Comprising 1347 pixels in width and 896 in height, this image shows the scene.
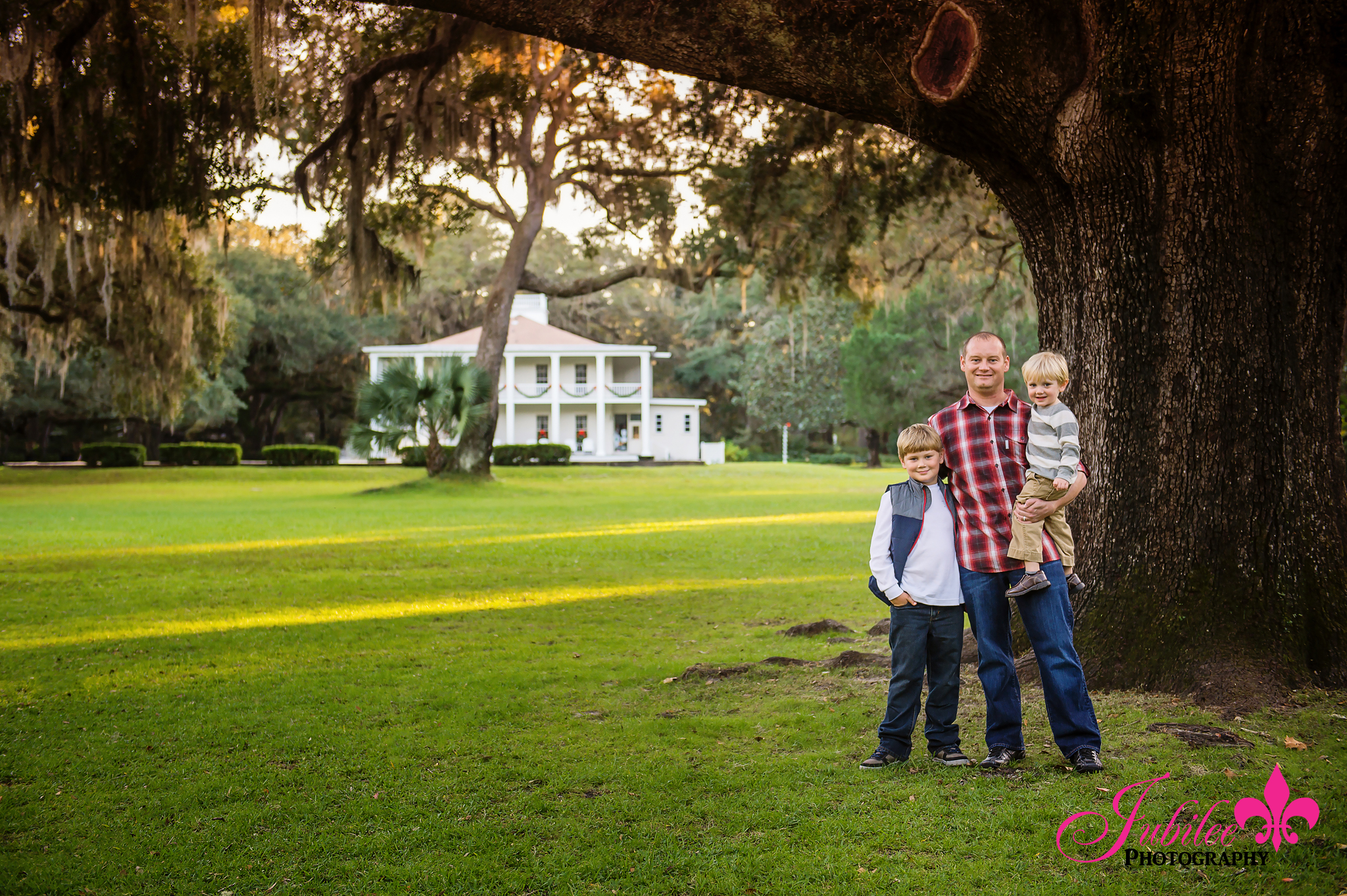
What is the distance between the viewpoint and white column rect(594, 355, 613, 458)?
42469mm

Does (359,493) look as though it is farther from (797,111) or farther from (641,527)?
(797,111)

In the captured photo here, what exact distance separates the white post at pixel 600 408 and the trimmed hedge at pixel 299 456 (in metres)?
11.0

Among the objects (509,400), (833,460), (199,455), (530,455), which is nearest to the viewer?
(199,455)

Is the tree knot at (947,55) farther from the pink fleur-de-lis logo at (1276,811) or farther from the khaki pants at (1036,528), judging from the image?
the pink fleur-de-lis logo at (1276,811)

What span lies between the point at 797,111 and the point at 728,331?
1791 inches

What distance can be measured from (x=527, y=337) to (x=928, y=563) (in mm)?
40768

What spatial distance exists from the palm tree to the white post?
18.2 m

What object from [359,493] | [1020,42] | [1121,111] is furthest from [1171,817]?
[359,493]

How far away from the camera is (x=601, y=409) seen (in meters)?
42.6

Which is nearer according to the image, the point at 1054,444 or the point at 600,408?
the point at 1054,444

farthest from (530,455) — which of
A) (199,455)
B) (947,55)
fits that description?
(947,55)

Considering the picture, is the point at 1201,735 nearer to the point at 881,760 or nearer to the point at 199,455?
the point at 881,760

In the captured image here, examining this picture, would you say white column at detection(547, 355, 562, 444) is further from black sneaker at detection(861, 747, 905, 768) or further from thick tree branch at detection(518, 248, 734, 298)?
black sneaker at detection(861, 747, 905, 768)

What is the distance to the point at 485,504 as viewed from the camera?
20609 millimetres
